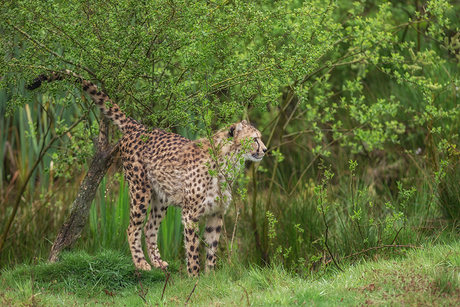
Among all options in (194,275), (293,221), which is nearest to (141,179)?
(194,275)

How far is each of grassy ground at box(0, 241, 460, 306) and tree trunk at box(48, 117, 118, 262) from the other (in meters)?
0.28

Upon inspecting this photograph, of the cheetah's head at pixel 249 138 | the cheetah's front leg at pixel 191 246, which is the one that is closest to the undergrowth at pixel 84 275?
the cheetah's front leg at pixel 191 246

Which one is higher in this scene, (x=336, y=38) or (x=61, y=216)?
(x=336, y=38)

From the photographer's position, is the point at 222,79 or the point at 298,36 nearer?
the point at 222,79

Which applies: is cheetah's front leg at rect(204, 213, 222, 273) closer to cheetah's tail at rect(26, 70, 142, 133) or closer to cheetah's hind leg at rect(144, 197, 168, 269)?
cheetah's hind leg at rect(144, 197, 168, 269)

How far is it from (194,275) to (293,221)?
2063 mm

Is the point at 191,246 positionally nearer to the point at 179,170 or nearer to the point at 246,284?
the point at 179,170

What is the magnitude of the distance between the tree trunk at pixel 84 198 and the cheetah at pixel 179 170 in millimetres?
228

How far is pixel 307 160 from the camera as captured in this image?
11.4 meters

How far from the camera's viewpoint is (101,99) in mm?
6332

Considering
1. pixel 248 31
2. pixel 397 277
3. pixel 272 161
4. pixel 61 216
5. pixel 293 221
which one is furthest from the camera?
pixel 272 161

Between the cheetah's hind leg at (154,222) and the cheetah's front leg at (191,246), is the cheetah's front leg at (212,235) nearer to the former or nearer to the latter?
the cheetah's front leg at (191,246)

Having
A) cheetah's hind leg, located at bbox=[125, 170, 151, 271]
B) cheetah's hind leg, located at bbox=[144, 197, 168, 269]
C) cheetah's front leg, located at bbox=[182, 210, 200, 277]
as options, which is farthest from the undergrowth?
cheetah's hind leg, located at bbox=[144, 197, 168, 269]

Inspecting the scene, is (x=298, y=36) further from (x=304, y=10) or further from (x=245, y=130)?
(x=245, y=130)
